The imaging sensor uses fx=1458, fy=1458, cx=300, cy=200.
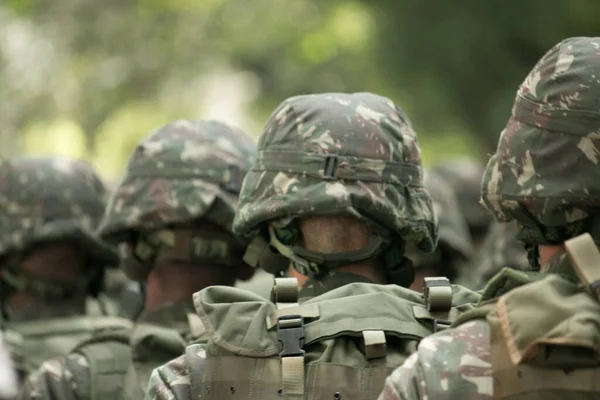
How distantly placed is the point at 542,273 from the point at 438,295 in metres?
0.45

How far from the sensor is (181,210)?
19.6ft

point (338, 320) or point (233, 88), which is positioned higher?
point (233, 88)

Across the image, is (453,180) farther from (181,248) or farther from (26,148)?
(26,148)

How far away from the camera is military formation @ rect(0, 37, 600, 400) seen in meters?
3.43

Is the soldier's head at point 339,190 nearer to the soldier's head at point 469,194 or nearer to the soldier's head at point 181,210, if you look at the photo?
the soldier's head at point 181,210

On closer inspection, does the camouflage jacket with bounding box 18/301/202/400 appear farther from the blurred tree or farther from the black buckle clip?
the blurred tree

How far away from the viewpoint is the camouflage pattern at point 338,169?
4633 mm

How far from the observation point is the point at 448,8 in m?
20.1

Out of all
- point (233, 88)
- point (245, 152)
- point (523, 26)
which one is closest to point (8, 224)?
point (245, 152)

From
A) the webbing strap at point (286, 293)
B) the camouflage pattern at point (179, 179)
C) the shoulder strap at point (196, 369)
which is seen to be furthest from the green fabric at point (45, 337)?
the webbing strap at point (286, 293)

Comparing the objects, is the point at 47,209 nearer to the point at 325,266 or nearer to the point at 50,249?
the point at 50,249

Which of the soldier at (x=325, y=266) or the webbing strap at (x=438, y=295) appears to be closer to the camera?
the soldier at (x=325, y=266)

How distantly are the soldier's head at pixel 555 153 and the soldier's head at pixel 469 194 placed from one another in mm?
6870

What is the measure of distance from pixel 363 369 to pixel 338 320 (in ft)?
0.51
